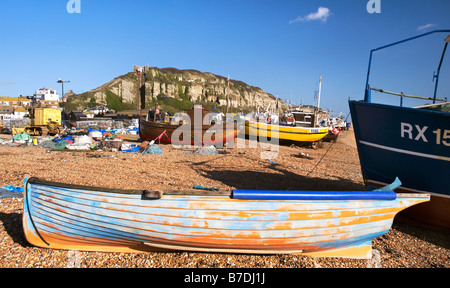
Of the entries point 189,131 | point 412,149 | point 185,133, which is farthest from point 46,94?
point 412,149

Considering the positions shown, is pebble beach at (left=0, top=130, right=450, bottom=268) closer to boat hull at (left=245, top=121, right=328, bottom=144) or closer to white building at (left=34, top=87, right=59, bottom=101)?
boat hull at (left=245, top=121, right=328, bottom=144)

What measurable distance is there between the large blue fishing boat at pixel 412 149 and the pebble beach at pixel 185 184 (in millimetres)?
704

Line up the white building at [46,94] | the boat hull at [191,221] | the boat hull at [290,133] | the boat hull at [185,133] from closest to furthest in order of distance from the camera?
the boat hull at [191,221]
the boat hull at [185,133]
the boat hull at [290,133]
the white building at [46,94]

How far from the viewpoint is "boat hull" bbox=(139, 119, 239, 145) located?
672 inches

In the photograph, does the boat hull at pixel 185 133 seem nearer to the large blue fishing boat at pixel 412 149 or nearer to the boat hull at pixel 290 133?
the boat hull at pixel 290 133

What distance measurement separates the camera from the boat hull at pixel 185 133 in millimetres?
17078

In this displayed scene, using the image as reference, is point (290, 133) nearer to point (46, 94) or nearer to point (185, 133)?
point (185, 133)

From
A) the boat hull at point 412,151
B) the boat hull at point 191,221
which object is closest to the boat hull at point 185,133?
the boat hull at point 412,151

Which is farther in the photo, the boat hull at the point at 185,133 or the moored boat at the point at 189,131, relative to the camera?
the boat hull at the point at 185,133

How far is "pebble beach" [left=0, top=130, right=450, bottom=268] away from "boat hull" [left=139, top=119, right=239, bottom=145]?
316 centimetres

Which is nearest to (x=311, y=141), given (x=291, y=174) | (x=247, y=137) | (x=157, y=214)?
(x=247, y=137)

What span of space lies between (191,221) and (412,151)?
529 centimetres
